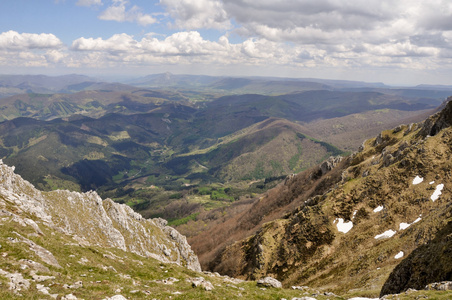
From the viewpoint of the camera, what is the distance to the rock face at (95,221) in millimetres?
84250

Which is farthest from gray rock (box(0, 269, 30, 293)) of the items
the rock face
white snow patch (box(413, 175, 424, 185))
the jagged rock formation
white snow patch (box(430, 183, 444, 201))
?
white snow patch (box(413, 175, 424, 185))

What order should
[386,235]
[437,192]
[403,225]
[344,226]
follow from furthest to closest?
[344,226] < [437,192] < [403,225] < [386,235]

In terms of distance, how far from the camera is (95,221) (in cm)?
11050

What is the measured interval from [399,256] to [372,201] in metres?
36.4

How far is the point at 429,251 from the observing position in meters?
40.8

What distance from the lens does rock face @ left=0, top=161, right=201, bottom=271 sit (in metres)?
84.2

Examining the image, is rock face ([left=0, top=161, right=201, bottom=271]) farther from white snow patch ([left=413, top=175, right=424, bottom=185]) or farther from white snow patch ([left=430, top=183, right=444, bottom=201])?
white snow patch ([left=413, top=175, right=424, bottom=185])

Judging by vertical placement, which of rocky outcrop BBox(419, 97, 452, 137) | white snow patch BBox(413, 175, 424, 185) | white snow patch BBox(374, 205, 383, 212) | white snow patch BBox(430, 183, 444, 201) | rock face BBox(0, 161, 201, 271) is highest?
rocky outcrop BBox(419, 97, 452, 137)

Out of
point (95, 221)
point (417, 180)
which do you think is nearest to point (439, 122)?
point (417, 180)

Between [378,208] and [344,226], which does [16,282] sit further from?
[378,208]

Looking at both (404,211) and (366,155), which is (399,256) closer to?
(404,211)

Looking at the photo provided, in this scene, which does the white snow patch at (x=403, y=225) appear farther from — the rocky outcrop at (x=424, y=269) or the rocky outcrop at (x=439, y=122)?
→ the rocky outcrop at (x=439, y=122)

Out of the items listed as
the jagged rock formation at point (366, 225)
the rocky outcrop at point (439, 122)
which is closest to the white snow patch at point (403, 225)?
the jagged rock formation at point (366, 225)

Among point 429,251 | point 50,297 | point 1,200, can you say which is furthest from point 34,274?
point 429,251
